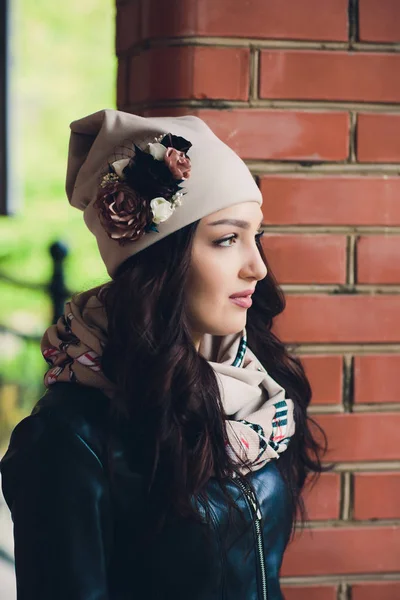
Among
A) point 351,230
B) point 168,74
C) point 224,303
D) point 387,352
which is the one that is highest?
point 168,74

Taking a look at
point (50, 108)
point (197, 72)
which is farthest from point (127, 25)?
point (50, 108)

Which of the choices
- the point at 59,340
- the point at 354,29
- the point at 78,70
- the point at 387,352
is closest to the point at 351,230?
the point at 387,352

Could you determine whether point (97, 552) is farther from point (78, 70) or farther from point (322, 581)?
point (78, 70)

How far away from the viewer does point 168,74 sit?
5.74 ft

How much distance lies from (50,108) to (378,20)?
407cm

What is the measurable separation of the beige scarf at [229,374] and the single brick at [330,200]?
1.00ft

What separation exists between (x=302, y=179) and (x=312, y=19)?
0.35m

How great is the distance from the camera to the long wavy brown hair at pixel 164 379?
4.80ft

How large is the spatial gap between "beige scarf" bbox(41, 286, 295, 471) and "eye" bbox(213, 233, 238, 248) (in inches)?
Answer: 10.3

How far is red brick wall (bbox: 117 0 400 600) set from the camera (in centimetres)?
175

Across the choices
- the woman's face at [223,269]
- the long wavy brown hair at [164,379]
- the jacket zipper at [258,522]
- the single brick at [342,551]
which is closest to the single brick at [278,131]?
the woman's face at [223,269]

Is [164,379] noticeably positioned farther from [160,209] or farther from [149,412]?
[160,209]

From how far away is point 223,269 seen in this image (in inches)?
59.7

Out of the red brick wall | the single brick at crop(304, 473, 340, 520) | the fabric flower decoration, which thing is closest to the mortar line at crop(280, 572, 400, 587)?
the red brick wall
